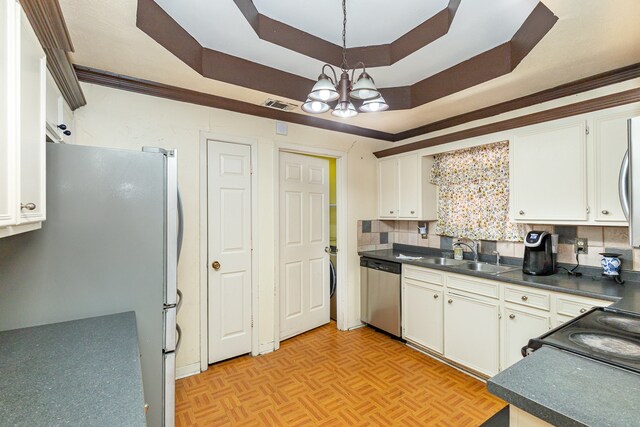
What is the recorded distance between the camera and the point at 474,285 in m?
2.51

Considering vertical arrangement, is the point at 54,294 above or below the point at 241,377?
above

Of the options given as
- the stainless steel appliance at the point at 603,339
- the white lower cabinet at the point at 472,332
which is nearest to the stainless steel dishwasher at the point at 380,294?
the white lower cabinet at the point at 472,332

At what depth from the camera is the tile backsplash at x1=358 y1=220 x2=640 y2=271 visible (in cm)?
215

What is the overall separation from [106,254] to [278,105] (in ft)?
6.06

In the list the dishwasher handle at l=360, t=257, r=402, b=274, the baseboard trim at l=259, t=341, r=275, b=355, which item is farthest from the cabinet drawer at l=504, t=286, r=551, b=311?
the baseboard trim at l=259, t=341, r=275, b=355

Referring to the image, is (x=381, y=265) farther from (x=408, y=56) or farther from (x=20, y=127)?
(x=20, y=127)

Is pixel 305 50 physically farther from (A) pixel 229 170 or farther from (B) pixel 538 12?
(B) pixel 538 12

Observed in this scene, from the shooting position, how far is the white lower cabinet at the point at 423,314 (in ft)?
9.20

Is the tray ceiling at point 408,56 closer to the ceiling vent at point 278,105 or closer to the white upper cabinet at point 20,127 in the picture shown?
the ceiling vent at point 278,105

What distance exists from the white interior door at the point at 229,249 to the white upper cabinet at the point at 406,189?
67.2 inches

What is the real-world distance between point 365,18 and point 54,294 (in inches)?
89.4

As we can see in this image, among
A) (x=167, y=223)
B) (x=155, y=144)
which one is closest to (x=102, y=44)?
(x=155, y=144)

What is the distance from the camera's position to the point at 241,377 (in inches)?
100

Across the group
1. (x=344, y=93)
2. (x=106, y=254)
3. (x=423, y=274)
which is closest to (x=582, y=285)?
(x=423, y=274)
